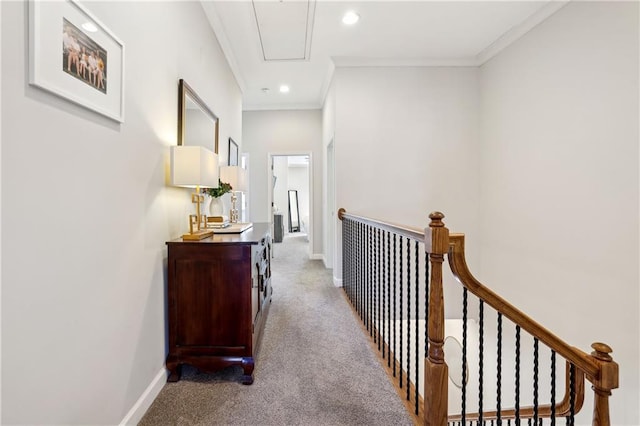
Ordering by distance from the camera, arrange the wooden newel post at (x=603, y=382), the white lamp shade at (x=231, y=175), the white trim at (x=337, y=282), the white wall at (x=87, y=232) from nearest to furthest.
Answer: the white wall at (x=87, y=232) → the wooden newel post at (x=603, y=382) → the white lamp shade at (x=231, y=175) → the white trim at (x=337, y=282)

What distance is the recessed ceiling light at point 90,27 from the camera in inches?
42.7

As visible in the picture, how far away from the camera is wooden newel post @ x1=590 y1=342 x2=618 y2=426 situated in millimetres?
1061

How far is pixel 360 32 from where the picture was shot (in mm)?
3043

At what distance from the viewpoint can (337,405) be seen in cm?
158

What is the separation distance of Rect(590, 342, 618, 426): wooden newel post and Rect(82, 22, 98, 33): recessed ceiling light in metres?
2.30

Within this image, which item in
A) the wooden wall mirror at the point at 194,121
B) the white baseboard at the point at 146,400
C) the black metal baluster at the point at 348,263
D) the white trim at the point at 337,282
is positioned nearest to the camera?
the white baseboard at the point at 146,400

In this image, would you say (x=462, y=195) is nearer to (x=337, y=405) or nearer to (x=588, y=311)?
(x=588, y=311)

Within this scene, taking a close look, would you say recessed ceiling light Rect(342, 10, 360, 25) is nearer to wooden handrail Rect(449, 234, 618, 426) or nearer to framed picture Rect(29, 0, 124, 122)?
framed picture Rect(29, 0, 124, 122)

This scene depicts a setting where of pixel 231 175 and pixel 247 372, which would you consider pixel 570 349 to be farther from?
pixel 231 175

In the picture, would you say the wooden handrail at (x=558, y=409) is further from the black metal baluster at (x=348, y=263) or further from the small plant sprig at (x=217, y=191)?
the small plant sprig at (x=217, y=191)

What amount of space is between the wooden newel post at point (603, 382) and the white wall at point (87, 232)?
195 cm

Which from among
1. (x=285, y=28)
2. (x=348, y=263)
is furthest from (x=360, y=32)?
(x=348, y=263)

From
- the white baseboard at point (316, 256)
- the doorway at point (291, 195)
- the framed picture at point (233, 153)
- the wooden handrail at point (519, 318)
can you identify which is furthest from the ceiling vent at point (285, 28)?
the doorway at point (291, 195)

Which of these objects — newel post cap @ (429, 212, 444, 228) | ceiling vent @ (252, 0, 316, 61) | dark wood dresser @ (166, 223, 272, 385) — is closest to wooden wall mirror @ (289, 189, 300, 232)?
ceiling vent @ (252, 0, 316, 61)
